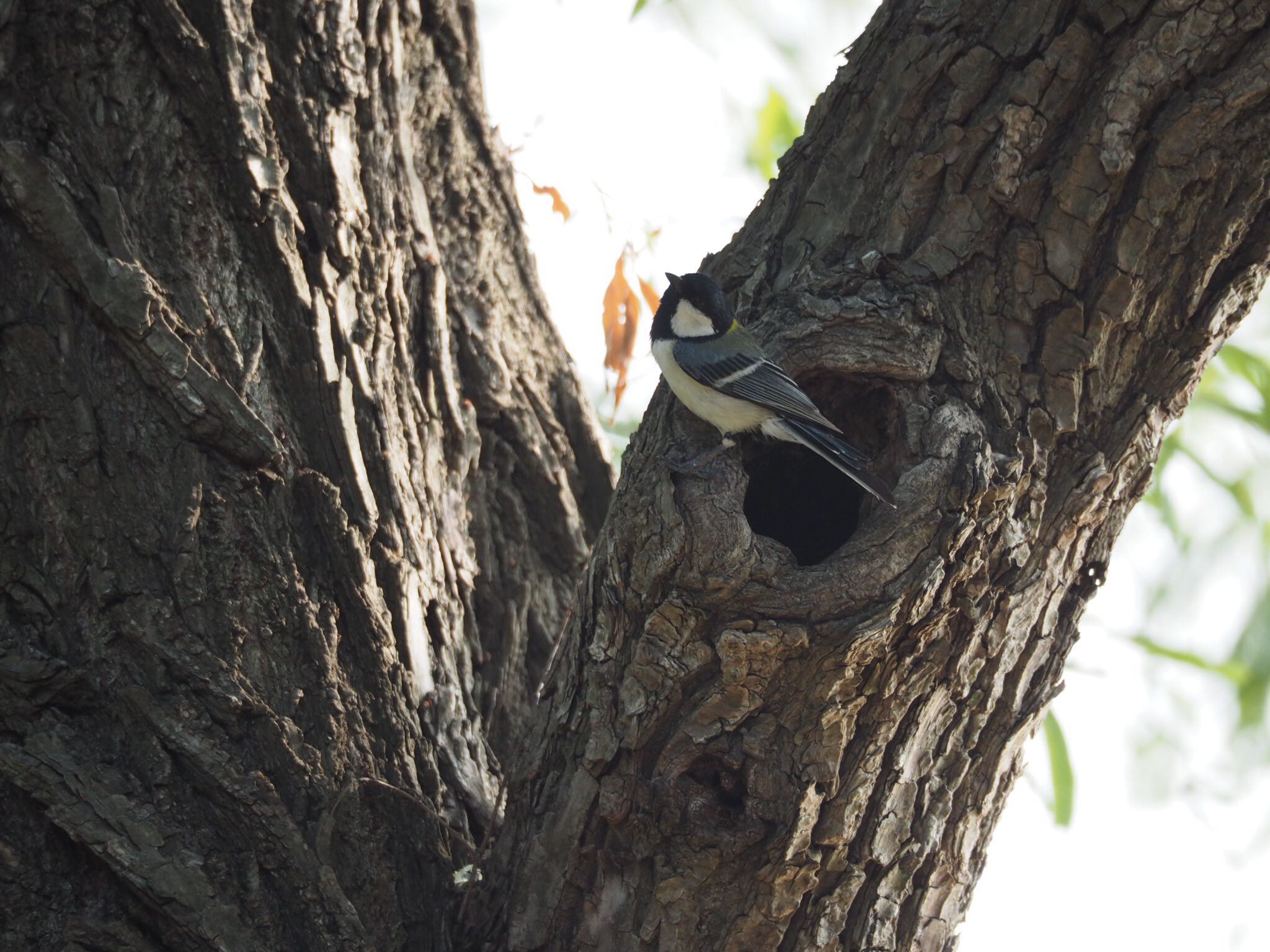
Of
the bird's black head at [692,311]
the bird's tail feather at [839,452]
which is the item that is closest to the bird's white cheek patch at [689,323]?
the bird's black head at [692,311]

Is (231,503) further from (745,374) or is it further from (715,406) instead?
(745,374)

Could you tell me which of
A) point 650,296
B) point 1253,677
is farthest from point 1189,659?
point 650,296

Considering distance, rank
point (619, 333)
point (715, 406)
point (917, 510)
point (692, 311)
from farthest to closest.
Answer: point (619, 333) → point (692, 311) → point (715, 406) → point (917, 510)

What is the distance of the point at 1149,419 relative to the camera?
223 cm

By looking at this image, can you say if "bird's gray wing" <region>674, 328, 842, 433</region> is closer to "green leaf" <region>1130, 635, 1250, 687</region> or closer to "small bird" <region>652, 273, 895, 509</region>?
"small bird" <region>652, 273, 895, 509</region>

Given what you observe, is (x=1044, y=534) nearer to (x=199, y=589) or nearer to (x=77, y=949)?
(x=199, y=589)

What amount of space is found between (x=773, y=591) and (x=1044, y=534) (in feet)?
2.06

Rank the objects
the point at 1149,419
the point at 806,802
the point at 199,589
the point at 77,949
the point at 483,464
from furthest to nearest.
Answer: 1. the point at 483,464
2. the point at 1149,419
3. the point at 199,589
4. the point at 806,802
5. the point at 77,949

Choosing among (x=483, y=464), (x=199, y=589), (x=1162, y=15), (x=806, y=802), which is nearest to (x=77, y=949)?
(x=199, y=589)

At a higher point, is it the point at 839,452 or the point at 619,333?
the point at 619,333

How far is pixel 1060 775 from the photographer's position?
11.8 ft

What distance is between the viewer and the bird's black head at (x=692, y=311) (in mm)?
2658

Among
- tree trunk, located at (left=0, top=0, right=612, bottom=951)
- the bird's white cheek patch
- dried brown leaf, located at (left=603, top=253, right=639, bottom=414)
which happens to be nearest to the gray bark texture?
tree trunk, located at (left=0, top=0, right=612, bottom=951)

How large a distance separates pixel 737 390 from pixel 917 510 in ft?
2.31
